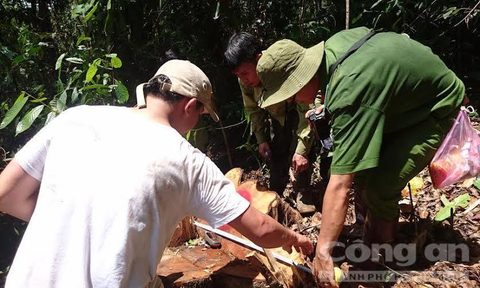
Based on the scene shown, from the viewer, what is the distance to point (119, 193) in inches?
59.5

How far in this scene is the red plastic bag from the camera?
7.81 ft

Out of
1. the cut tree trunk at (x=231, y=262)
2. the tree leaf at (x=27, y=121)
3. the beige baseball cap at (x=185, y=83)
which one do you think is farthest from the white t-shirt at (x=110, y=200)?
the tree leaf at (x=27, y=121)

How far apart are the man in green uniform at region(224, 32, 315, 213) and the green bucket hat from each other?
2.72 ft

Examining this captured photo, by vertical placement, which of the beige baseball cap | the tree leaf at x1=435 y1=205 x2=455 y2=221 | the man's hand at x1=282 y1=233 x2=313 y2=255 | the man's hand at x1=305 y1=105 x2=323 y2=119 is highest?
the beige baseball cap

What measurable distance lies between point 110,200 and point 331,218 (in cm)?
104

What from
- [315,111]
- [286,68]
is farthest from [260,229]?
[315,111]

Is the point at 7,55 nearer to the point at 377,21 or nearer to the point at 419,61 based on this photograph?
the point at 377,21

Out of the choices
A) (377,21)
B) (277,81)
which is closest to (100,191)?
(277,81)

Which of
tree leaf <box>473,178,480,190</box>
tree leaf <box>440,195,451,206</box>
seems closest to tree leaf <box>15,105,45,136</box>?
tree leaf <box>440,195,451,206</box>

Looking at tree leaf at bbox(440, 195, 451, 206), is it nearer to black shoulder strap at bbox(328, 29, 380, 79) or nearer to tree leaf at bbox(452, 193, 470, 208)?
tree leaf at bbox(452, 193, 470, 208)

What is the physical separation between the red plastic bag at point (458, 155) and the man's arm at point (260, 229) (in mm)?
995

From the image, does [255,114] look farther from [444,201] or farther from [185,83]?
[185,83]

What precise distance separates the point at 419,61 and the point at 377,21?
229cm

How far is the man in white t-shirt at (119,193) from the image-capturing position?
4.99ft
